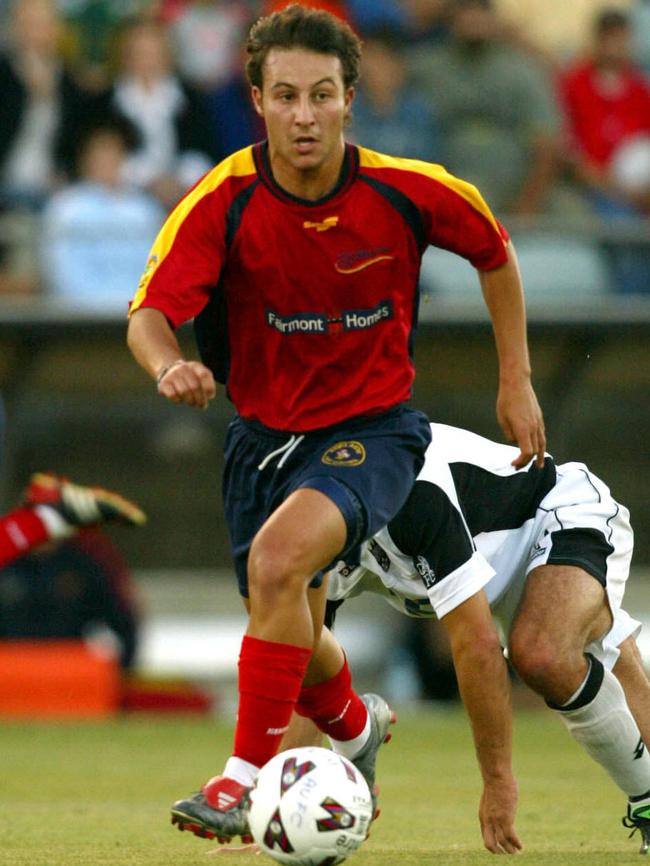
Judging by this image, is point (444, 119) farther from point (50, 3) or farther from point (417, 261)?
point (417, 261)

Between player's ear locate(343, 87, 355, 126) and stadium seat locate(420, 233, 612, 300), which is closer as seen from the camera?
player's ear locate(343, 87, 355, 126)

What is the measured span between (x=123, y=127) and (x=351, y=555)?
7.68 metres

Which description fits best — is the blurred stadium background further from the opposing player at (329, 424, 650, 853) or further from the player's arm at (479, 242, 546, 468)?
the player's arm at (479, 242, 546, 468)

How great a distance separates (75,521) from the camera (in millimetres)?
9227

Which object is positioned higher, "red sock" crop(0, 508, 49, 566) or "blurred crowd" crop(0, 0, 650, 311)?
"blurred crowd" crop(0, 0, 650, 311)

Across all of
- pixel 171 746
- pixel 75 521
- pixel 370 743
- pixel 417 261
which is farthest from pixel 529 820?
pixel 171 746

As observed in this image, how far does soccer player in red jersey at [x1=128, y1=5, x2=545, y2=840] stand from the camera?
5352 millimetres

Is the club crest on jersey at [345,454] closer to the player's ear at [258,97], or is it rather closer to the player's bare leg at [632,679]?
the player's ear at [258,97]

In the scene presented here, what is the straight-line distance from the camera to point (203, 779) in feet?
28.7

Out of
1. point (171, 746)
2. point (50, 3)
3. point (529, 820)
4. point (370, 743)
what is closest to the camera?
point (370, 743)

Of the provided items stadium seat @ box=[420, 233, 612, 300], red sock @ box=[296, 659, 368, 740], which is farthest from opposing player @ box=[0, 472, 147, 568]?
stadium seat @ box=[420, 233, 612, 300]

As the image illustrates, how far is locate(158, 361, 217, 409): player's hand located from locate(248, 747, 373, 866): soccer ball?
0.96 m

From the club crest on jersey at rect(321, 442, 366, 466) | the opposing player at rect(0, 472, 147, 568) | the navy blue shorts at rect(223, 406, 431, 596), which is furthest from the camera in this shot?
the opposing player at rect(0, 472, 147, 568)

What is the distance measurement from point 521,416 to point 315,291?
0.72m
